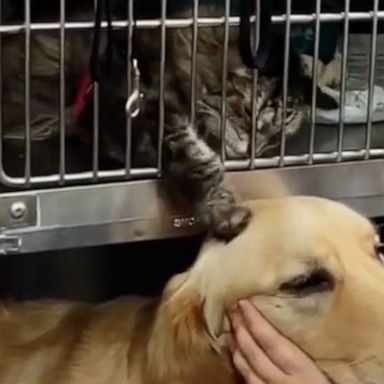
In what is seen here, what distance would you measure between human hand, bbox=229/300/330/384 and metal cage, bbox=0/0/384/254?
0.12 meters

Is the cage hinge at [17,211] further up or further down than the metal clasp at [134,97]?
further down

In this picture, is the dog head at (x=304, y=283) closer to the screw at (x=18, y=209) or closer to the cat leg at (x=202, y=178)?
the cat leg at (x=202, y=178)

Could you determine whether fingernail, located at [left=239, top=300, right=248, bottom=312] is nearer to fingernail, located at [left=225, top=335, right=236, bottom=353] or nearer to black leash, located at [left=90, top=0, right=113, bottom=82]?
fingernail, located at [left=225, top=335, right=236, bottom=353]

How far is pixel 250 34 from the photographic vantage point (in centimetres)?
111

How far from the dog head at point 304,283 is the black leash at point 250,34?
140mm

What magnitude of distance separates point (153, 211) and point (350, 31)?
292mm

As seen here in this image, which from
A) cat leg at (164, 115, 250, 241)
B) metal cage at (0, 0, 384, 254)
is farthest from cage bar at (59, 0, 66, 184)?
cat leg at (164, 115, 250, 241)

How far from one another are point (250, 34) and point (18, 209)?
0.27 metres

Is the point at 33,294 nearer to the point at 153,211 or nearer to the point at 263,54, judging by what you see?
the point at 153,211

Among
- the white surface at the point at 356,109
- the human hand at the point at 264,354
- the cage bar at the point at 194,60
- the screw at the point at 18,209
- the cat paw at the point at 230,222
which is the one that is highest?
the cage bar at the point at 194,60

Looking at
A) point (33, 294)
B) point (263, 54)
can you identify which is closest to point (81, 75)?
point (263, 54)

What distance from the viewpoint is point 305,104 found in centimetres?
122

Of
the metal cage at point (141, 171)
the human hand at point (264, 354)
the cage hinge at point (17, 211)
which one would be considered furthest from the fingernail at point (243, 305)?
the cage hinge at point (17, 211)

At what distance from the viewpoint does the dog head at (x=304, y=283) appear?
3.46 feet
